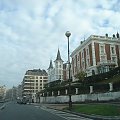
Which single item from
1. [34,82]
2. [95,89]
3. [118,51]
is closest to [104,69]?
[118,51]

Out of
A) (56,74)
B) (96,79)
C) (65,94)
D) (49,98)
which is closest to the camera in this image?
(65,94)

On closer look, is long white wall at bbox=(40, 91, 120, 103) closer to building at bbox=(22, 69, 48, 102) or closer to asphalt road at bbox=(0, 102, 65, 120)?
asphalt road at bbox=(0, 102, 65, 120)

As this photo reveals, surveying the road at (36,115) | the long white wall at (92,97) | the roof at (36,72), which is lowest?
the road at (36,115)

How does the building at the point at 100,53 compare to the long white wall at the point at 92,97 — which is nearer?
the long white wall at the point at 92,97

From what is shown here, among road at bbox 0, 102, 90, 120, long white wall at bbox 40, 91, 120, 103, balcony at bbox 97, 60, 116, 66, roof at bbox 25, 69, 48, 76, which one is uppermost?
roof at bbox 25, 69, 48, 76

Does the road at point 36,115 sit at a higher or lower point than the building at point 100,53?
lower

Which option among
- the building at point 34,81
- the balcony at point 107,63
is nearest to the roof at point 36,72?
the building at point 34,81

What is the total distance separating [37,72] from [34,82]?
1090 centimetres

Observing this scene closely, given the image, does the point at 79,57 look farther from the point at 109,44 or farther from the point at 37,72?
the point at 37,72

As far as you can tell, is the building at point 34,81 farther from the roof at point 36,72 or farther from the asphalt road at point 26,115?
the asphalt road at point 26,115

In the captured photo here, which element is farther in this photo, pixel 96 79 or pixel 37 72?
pixel 37 72

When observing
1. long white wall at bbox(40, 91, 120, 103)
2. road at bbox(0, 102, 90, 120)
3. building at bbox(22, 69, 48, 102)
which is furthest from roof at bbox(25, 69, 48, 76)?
road at bbox(0, 102, 90, 120)

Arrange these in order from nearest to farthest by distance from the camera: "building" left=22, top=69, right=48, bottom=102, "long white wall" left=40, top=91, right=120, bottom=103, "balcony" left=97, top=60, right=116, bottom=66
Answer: "long white wall" left=40, top=91, right=120, bottom=103 < "balcony" left=97, top=60, right=116, bottom=66 < "building" left=22, top=69, right=48, bottom=102

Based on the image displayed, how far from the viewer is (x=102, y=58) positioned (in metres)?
76.1
